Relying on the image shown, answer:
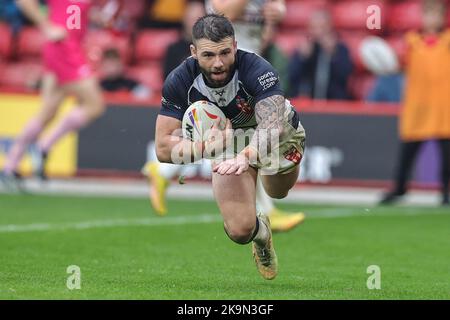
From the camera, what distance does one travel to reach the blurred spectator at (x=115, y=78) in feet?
55.0

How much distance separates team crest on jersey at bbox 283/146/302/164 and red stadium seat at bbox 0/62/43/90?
10782 mm

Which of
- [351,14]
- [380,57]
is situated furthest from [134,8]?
[380,57]

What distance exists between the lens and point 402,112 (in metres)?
14.4

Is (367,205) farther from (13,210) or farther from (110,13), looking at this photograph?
(110,13)

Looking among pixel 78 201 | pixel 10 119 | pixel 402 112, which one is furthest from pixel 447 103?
pixel 10 119

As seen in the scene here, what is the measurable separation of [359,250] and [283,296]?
9.39 ft

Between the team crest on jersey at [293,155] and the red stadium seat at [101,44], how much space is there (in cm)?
949

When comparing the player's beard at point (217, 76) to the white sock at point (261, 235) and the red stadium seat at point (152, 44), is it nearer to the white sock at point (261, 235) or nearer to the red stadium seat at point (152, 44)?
the white sock at point (261, 235)

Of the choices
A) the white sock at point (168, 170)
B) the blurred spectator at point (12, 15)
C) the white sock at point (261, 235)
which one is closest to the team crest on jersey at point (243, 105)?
the white sock at point (261, 235)

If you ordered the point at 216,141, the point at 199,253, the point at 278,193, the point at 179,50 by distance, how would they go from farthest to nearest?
the point at 179,50, the point at 199,253, the point at 278,193, the point at 216,141

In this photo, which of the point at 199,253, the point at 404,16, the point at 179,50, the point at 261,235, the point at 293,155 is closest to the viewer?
the point at 261,235

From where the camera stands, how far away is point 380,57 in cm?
1556

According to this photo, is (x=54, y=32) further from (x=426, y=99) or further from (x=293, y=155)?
(x=293, y=155)

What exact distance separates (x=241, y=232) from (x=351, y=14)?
37.2 feet
